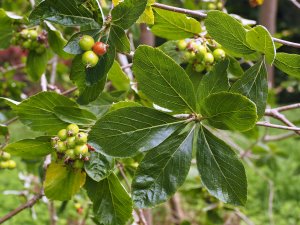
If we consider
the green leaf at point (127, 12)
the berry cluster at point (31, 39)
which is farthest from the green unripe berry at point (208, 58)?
the berry cluster at point (31, 39)

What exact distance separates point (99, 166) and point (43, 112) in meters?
0.18

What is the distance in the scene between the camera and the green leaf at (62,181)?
0.95 metres

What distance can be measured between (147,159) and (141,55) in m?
0.18

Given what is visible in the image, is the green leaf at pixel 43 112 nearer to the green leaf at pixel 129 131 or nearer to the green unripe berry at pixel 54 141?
the green unripe berry at pixel 54 141

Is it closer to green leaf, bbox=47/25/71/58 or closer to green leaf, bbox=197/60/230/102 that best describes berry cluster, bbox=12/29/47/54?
green leaf, bbox=47/25/71/58

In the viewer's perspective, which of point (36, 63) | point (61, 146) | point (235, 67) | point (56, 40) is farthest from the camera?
point (36, 63)

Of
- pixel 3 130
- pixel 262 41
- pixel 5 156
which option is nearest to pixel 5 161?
pixel 5 156

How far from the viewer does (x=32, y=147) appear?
94cm

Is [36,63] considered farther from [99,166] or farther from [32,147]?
[99,166]

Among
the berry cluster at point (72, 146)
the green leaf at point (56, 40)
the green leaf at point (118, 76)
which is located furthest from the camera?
the green leaf at point (56, 40)

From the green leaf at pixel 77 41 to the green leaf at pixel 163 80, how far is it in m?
0.09

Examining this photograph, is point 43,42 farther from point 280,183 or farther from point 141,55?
point 280,183

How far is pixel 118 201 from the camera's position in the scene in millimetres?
924

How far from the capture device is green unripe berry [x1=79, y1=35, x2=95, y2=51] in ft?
2.54
